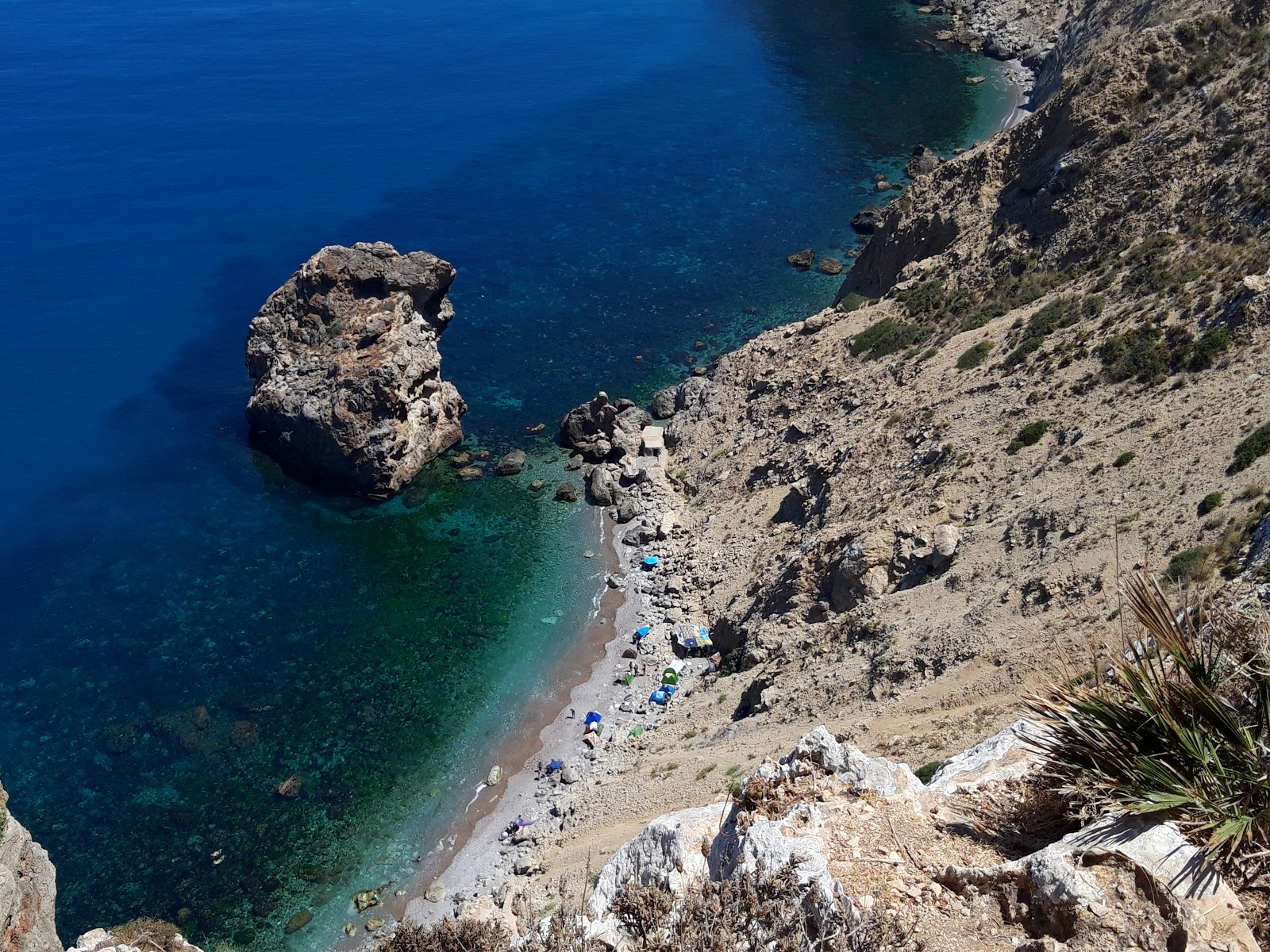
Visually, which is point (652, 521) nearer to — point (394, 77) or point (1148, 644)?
point (1148, 644)

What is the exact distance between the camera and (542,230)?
88688mm

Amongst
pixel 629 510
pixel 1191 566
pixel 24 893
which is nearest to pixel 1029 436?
pixel 1191 566

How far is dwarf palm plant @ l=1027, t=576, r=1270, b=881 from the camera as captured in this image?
42.3 feet

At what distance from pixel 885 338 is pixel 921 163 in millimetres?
46437

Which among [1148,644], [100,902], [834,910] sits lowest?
[100,902]

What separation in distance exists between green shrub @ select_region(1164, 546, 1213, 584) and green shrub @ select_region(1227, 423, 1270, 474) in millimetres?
3950

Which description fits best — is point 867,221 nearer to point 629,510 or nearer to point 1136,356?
point 629,510

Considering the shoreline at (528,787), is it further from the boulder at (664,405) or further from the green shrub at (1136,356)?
the green shrub at (1136,356)

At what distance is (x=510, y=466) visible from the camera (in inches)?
2339

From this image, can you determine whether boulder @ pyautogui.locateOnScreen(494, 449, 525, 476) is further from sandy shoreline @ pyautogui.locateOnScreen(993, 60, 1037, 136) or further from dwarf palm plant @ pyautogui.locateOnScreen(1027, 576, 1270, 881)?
sandy shoreline @ pyautogui.locateOnScreen(993, 60, 1037, 136)

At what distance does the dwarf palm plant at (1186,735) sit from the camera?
12.9 m

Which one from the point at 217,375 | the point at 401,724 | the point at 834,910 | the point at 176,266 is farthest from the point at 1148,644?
the point at 176,266

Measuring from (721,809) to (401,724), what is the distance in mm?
26992

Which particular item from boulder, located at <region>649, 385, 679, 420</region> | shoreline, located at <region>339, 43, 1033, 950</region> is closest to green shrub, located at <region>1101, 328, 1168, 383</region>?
shoreline, located at <region>339, 43, 1033, 950</region>
